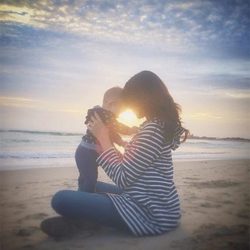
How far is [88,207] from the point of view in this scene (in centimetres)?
252

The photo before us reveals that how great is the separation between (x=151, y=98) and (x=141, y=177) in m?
Result: 0.55

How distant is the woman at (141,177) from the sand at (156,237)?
115mm

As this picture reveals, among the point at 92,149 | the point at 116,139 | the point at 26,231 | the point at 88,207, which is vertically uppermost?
the point at 116,139

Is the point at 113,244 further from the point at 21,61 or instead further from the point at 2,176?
the point at 2,176

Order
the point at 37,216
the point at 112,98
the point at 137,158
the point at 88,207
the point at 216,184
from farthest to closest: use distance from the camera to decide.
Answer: the point at 216,184 → the point at 112,98 → the point at 37,216 → the point at 88,207 → the point at 137,158

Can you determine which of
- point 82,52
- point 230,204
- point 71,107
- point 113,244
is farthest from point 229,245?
point 71,107

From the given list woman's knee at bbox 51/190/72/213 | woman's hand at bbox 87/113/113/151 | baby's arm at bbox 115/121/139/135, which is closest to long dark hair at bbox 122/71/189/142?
woman's hand at bbox 87/113/113/151

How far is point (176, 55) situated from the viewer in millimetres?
3746

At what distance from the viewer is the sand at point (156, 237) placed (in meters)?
2.52

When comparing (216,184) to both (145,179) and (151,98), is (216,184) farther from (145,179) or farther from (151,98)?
A: (151,98)

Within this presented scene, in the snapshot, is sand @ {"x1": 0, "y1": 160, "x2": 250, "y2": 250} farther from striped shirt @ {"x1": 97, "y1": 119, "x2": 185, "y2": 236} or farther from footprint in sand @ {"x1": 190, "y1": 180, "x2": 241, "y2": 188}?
striped shirt @ {"x1": 97, "y1": 119, "x2": 185, "y2": 236}

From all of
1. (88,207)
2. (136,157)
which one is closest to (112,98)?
(136,157)

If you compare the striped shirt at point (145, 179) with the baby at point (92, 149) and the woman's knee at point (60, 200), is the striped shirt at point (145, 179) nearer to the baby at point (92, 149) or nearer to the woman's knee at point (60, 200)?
the woman's knee at point (60, 200)

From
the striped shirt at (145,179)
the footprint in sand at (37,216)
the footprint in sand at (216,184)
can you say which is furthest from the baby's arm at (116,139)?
the footprint in sand at (216,184)
